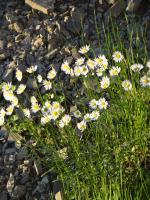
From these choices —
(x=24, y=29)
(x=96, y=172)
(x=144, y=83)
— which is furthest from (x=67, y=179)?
(x=24, y=29)

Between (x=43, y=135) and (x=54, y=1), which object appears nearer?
(x=43, y=135)

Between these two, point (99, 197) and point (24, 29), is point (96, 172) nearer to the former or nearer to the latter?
point (99, 197)

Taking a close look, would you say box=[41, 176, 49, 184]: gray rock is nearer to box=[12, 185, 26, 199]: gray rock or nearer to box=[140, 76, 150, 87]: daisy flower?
box=[12, 185, 26, 199]: gray rock

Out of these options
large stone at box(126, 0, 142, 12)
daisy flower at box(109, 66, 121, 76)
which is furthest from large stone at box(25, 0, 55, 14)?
daisy flower at box(109, 66, 121, 76)

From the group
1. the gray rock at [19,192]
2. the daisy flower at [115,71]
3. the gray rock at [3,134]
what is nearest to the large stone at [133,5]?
the daisy flower at [115,71]

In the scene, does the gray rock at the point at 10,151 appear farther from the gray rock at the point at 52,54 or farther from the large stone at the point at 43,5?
the large stone at the point at 43,5

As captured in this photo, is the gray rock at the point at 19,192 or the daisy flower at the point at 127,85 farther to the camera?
the gray rock at the point at 19,192
